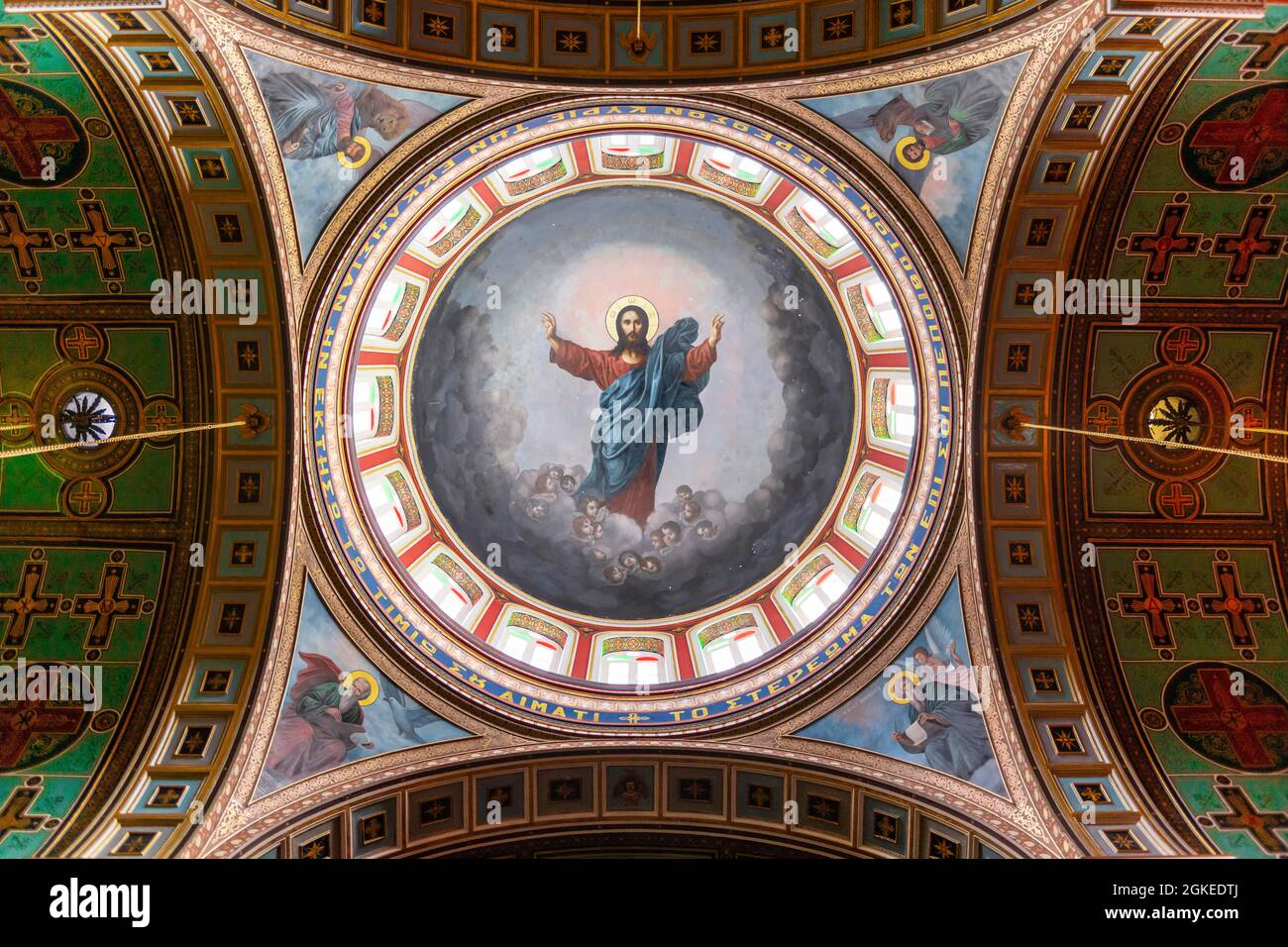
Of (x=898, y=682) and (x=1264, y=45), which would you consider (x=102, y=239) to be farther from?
(x=1264, y=45)

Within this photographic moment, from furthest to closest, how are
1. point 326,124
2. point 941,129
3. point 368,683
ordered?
point 368,683, point 941,129, point 326,124

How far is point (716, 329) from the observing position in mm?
24844

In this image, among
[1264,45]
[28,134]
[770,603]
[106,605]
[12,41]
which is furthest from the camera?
[770,603]

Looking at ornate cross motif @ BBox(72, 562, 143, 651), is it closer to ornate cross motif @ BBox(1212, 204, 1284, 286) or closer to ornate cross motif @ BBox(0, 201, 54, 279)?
ornate cross motif @ BBox(0, 201, 54, 279)

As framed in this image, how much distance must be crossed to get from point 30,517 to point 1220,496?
20161 mm

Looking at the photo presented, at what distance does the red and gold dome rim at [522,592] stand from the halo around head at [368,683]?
751 millimetres

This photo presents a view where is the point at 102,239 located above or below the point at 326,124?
below

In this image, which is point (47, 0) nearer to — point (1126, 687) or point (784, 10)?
point (784, 10)

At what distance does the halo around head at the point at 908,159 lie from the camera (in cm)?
1875

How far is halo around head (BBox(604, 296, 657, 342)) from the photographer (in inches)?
977

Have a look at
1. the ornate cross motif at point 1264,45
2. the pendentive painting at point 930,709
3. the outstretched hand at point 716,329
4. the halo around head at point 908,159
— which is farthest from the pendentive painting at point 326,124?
the pendentive painting at point 930,709

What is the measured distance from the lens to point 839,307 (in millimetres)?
23219

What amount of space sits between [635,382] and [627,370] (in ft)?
0.97

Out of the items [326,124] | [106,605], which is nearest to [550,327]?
[326,124]
